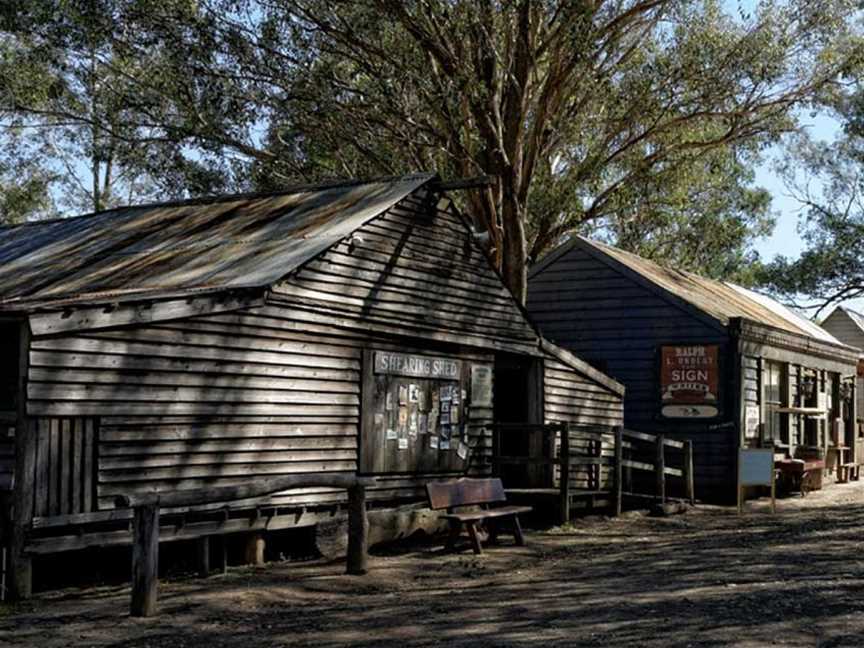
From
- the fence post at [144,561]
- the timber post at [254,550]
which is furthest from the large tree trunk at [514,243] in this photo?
the fence post at [144,561]

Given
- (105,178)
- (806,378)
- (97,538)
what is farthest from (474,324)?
(105,178)

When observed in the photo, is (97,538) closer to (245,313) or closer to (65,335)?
(65,335)

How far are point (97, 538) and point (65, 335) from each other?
215cm

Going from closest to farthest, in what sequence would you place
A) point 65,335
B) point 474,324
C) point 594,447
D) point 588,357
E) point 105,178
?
point 65,335 < point 474,324 < point 594,447 < point 588,357 < point 105,178

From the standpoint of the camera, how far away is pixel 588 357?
26266 mm

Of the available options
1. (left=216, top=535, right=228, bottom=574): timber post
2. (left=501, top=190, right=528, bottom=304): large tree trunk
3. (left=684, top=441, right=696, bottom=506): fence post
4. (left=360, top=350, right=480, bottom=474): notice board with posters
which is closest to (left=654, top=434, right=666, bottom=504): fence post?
(left=684, top=441, right=696, bottom=506): fence post

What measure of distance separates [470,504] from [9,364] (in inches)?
237

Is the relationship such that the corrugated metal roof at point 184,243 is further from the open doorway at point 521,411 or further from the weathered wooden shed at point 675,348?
the weathered wooden shed at point 675,348

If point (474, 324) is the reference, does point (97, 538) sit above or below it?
below

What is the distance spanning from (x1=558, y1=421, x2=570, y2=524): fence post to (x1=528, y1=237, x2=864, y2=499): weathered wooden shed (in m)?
6.26

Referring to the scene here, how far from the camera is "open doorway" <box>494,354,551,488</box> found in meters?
20.9

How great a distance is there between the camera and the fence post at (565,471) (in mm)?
19292

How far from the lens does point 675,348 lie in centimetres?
2528

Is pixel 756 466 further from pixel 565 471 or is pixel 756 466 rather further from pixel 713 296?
pixel 713 296
